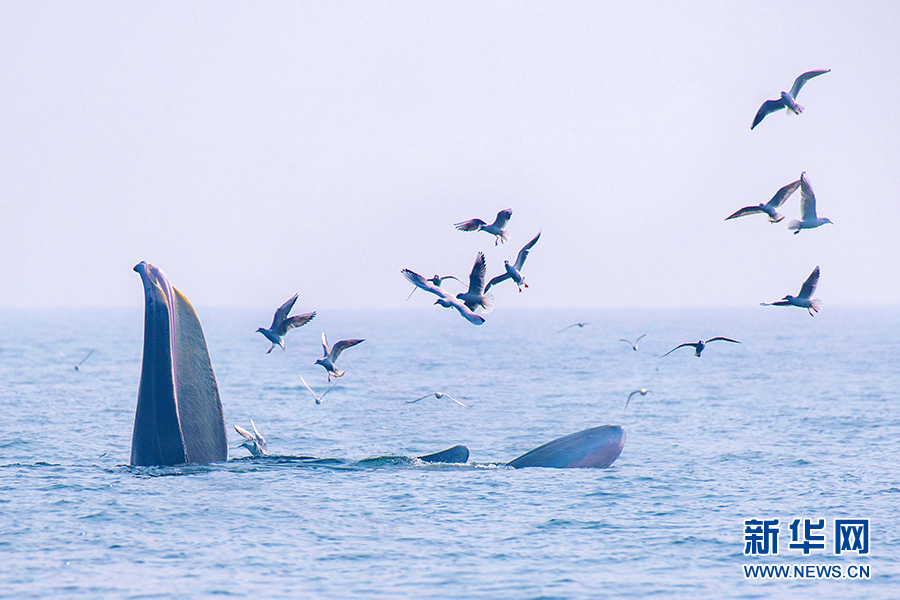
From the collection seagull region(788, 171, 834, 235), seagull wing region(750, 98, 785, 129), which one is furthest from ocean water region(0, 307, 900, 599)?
seagull wing region(750, 98, 785, 129)

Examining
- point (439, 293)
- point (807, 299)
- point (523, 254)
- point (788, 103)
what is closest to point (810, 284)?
point (807, 299)

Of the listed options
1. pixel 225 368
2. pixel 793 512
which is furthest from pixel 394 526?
pixel 225 368

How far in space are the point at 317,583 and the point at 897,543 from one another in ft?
41.0

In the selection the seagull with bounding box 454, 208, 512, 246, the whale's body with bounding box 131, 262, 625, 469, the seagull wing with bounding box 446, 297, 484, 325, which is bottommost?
the whale's body with bounding box 131, 262, 625, 469

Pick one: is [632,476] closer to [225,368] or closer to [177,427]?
[177,427]

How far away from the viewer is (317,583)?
1720 cm

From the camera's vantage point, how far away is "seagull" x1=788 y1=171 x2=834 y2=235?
20.8 metres

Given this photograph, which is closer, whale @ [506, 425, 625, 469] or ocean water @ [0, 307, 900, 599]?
ocean water @ [0, 307, 900, 599]

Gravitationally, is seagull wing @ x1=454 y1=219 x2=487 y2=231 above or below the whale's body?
above

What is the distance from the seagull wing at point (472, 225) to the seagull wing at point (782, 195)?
6307 mm

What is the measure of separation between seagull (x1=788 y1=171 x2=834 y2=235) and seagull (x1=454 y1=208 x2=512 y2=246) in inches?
248

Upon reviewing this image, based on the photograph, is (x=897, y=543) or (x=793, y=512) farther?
(x=793, y=512)

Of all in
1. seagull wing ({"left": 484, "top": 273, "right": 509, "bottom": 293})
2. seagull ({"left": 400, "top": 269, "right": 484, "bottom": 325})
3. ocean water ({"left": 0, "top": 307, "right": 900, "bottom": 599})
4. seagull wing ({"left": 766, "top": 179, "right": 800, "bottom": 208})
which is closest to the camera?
ocean water ({"left": 0, "top": 307, "right": 900, "bottom": 599})

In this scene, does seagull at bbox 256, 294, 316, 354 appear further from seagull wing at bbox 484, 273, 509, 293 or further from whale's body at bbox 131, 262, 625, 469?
seagull wing at bbox 484, 273, 509, 293
